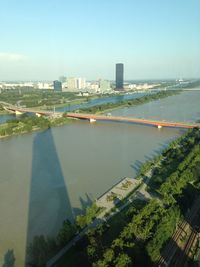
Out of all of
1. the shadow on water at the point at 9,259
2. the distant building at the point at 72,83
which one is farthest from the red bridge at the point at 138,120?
the distant building at the point at 72,83

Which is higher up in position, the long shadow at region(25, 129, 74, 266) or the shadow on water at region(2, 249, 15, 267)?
the long shadow at region(25, 129, 74, 266)

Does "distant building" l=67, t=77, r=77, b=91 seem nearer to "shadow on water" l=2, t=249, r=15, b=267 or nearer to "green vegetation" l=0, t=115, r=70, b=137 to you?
"green vegetation" l=0, t=115, r=70, b=137

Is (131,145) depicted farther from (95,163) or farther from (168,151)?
(95,163)

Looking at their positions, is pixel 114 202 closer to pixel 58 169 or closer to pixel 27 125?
pixel 58 169

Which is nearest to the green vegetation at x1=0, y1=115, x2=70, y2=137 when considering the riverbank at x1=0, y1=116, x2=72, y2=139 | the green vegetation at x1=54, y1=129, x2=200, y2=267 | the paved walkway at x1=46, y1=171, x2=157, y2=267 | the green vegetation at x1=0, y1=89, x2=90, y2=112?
the riverbank at x1=0, y1=116, x2=72, y2=139

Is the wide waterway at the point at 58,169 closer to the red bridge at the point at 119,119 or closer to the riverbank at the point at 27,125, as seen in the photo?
the red bridge at the point at 119,119

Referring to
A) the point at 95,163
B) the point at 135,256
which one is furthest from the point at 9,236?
the point at 95,163
